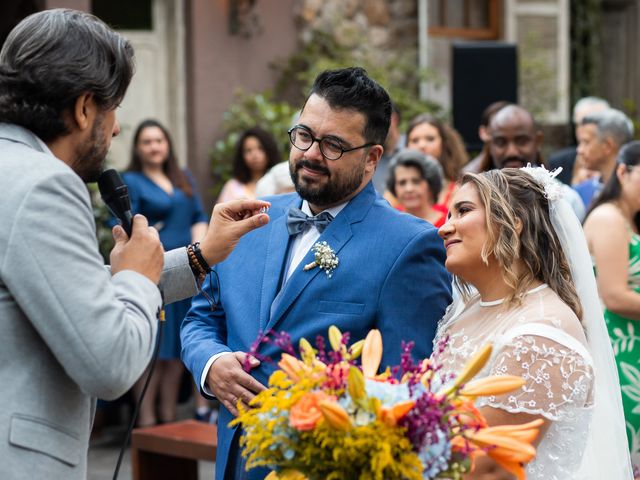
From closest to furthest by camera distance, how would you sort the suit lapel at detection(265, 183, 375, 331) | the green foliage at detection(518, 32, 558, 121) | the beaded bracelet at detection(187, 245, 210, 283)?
1. the beaded bracelet at detection(187, 245, 210, 283)
2. the suit lapel at detection(265, 183, 375, 331)
3. the green foliage at detection(518, 32, 558, 121)

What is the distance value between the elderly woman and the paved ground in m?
2.28

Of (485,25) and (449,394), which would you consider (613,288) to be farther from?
(485,25)

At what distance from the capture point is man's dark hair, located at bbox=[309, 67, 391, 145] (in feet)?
11.5

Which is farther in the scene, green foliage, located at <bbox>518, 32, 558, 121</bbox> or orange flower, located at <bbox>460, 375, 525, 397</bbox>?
green foliage, located at <bbox>518, 32, 558, 121</bbox>

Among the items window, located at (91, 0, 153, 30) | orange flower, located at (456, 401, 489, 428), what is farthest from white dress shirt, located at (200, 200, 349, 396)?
window, located at (91, 0, 153, 30)

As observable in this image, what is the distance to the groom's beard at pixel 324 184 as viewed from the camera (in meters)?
3.48

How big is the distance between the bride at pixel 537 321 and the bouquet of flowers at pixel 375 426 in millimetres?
720

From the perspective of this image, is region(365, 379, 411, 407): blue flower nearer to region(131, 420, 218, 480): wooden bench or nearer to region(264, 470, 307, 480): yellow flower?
region(264, 470, 307, 480): yellow flower

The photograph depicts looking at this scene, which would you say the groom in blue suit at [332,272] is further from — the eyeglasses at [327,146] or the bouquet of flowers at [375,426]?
the bouquet of flowers at [375,426]

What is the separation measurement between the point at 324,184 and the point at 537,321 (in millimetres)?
809

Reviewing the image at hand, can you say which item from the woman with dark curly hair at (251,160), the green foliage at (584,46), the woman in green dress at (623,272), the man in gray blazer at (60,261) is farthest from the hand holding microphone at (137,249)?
the green foliage at (584,46)

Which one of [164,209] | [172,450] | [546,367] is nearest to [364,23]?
[164,209]

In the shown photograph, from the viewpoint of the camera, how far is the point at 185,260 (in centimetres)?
300

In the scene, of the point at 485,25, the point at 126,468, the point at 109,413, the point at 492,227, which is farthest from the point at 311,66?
the point at 492,227
